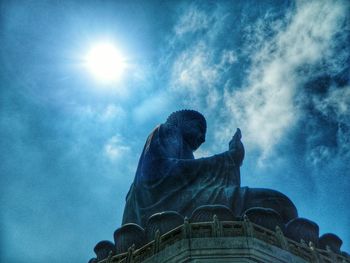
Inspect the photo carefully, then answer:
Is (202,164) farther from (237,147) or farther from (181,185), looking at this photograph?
(237,147)

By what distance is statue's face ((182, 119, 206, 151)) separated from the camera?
827 inches

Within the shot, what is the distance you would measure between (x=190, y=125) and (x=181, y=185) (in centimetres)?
580

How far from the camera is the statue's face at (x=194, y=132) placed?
2100 centimetres

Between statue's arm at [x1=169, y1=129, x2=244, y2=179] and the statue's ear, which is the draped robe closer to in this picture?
statue's arm at [x1=169, y1=129, x2=244, y2=179]

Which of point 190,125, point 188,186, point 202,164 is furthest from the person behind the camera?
point 190,125

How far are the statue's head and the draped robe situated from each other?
2.93 metres

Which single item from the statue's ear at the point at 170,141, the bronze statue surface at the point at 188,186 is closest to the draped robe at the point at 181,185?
the bronze statue surface at the point at 188,186

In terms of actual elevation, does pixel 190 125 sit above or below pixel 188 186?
above

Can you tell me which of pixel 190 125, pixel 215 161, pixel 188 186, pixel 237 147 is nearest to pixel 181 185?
pixel 188 186

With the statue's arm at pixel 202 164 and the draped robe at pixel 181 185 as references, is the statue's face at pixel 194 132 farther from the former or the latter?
the statue's arm at pixel 202 164

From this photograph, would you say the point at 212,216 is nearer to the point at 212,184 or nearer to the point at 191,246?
the point at 191,246

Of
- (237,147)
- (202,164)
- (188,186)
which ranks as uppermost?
(237,147)

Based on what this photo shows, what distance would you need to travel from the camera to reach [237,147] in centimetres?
1692

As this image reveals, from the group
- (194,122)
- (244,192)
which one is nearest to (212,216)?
(244,192)
